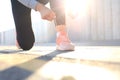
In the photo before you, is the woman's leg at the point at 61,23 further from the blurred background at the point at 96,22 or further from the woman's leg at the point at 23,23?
the blurred background at the point at 96,22

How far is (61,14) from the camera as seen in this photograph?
230cm

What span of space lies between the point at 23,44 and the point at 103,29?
5413mm

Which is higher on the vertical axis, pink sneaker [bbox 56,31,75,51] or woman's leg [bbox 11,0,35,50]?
woman's leg [bbox 11,0,35,50]

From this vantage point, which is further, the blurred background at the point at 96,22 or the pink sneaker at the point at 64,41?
the blurred background at the point at 96,22

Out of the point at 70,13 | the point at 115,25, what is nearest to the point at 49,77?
the point at 70,13

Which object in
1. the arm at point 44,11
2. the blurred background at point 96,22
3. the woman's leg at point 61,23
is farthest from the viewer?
the blurred background at point 96,22

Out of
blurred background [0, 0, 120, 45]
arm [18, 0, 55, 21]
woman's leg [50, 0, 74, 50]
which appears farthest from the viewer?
blurred background [0, 0, 120, 45]

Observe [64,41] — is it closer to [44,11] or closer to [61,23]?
[61,23]

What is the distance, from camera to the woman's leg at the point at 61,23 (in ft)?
7.45

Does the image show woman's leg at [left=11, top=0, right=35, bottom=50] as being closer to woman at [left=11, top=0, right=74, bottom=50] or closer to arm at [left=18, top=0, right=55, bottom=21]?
woman at [left=11, top=0, right=74, bottom=50]

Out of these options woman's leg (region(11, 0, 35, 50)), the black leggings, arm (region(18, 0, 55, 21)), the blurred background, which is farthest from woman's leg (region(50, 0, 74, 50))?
the blurred background

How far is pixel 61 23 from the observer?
2340 mm

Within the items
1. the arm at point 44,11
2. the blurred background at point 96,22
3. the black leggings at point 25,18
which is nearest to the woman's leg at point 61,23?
the black leggings at point 25,18

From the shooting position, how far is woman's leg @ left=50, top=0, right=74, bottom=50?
2.27m
